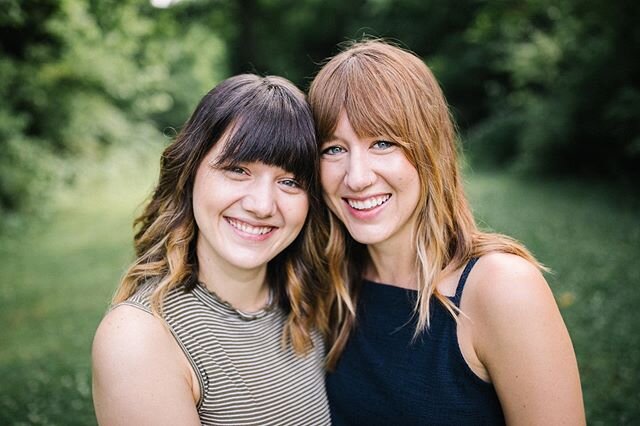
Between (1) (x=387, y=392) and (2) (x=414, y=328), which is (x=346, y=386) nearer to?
(1) (x=387, y=392)

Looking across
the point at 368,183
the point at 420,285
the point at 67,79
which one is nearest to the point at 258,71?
the point at 368,183

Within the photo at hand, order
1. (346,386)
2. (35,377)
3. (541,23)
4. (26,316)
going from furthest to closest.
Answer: (541,23) → (26,316) → (35,377) → (346,386)

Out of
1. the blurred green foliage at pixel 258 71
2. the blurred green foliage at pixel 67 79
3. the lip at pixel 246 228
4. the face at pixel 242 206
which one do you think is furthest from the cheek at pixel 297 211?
the blurred green foliage at pixel 67 79

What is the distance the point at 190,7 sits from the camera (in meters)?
20.0

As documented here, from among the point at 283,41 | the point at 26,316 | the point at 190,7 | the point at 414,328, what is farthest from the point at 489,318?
the point at 283,41

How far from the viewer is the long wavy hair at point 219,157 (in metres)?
2.39

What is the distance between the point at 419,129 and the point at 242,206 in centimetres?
88

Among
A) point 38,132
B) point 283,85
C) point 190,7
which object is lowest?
point 38,132

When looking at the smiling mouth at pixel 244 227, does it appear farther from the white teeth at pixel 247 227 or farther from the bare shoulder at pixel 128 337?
the bare shoulder at pixel 128 337

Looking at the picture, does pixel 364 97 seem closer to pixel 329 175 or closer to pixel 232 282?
pixel 329 175

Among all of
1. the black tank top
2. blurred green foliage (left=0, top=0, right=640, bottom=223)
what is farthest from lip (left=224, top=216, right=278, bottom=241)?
blurred green foliage (left=0, top=0, right=640, bottom=223)

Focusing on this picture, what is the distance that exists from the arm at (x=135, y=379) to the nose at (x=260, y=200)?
66 cm

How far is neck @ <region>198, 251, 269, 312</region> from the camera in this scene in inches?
102

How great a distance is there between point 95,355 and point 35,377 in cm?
437
